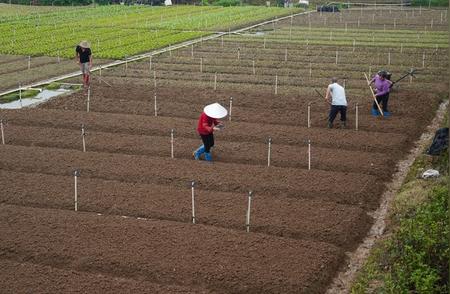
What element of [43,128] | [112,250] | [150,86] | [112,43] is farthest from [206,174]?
[112,43]

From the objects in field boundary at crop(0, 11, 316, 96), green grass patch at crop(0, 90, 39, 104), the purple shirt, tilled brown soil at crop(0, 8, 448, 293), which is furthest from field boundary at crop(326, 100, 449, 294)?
field boundary at crop(0, 11, 316, 96)

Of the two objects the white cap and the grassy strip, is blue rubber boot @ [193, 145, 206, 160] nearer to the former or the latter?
the white cap

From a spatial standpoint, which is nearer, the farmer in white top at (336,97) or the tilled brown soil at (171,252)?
the tilled brown soil at (171,252)

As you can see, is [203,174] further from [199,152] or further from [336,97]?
[336,97]

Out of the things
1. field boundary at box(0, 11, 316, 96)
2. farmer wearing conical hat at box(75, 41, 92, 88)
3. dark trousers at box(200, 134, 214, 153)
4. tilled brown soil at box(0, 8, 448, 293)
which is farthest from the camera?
field boundary at box(0, 11, 316, 96)

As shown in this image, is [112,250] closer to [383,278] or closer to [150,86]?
[383,278]

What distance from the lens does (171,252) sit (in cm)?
1050

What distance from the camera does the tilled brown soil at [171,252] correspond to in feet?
31.9

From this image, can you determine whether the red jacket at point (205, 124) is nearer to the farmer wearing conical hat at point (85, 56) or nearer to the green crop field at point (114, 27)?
the farmer wearing conical hat at point (85, 56)

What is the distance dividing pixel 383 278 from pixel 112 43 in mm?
30967

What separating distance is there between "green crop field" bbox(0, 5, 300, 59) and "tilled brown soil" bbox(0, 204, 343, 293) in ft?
73.9

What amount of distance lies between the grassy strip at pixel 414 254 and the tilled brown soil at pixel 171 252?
732mm

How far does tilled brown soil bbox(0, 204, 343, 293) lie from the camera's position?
973 centimetres

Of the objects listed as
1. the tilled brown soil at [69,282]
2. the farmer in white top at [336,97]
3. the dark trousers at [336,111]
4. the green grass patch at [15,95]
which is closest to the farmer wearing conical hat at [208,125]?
the farmer in white top at [336,97]
